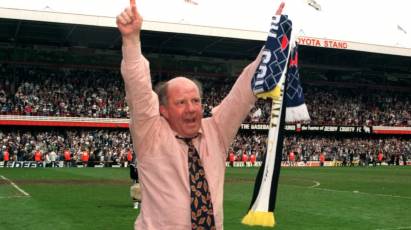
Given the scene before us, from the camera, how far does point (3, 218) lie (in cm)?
1305

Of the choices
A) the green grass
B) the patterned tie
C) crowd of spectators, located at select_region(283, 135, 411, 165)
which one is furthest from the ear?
crowd of spectators, located at select_region(283, 135, 411, 165)

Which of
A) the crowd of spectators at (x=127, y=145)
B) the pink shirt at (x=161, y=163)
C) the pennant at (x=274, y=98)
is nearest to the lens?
the pink shirt at (x=161, y=163)

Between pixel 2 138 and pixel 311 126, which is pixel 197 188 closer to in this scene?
pixel 2 138

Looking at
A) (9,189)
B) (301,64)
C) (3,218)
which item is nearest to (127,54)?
(3,218)

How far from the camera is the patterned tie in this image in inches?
142

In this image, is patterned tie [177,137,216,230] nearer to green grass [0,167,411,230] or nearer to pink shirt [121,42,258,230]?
pink shirt [121,42,258,230]

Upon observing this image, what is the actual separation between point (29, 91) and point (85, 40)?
20.1ft

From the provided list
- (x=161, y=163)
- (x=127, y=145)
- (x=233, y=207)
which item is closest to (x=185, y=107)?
(x=161, y=163)

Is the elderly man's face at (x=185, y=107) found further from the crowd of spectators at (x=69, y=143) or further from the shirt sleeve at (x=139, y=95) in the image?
the crowd of spectators at (x=69, y=143)

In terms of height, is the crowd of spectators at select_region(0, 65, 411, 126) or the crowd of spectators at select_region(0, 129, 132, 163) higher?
the crowd of spectators at select_region(0, 65, 411, 126)

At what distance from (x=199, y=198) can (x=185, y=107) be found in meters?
0.56

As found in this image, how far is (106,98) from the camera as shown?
153 ft

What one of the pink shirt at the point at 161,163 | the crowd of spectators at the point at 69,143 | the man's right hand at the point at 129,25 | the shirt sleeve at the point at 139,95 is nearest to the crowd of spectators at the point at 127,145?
the crowd of spectators at the point at 69,143

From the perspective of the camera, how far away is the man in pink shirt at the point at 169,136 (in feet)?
11.3
